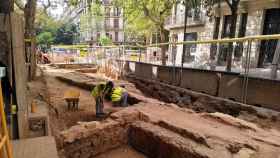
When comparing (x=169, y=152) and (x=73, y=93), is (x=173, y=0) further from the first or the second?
(x=169, y=152)

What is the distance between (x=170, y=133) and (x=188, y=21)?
1879 cm

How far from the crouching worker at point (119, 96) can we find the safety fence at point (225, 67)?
278 centimetres

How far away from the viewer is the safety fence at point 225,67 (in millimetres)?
6379

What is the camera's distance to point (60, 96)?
9469mm

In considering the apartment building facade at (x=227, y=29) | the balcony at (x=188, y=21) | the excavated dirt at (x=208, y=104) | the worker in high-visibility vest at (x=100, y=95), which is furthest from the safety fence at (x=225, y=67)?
the balcony at (x=188, y=21)

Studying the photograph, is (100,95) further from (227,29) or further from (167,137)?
(227,29)

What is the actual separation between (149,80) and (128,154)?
6292 millimetres

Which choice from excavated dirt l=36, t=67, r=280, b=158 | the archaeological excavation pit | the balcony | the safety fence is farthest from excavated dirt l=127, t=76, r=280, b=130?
the balcony

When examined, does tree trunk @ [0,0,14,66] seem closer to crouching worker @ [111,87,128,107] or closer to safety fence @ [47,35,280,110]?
crouching worker @ [111,87,128,107]

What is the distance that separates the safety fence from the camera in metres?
6.38

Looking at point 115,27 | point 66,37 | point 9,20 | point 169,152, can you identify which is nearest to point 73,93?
point 169,152

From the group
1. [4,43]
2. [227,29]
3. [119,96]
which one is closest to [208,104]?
[119,96]

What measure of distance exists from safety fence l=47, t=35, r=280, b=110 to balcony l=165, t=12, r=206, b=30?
9163mm

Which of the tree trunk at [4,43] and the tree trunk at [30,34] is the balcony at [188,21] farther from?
the tree trunk at [4,43]
